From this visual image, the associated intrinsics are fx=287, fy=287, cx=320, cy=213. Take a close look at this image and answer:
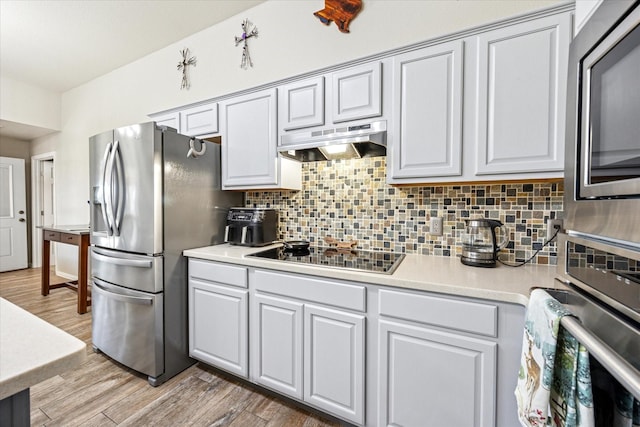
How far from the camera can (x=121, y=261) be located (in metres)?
2.02

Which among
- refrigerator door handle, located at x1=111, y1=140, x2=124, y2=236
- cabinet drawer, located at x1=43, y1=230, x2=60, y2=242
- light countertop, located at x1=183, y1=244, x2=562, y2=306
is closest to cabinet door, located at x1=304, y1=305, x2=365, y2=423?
light countertop, located at x1=183, y1=244, x2=562, y2=306

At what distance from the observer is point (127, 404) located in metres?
1.74

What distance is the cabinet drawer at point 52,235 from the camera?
3.38m

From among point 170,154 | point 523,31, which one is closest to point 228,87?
point 170,154

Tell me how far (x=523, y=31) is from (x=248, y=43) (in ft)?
6.98

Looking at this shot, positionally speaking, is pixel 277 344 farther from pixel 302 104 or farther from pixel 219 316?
pixel 302 104

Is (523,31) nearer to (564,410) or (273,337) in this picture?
(564,410)

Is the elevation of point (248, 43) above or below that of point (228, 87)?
above

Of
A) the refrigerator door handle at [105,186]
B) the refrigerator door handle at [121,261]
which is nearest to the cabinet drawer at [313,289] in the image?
the refrigerator door handle at [121,261]

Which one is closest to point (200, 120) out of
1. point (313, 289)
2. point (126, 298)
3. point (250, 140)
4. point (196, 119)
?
point (196, 119)

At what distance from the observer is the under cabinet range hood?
167 centimetres

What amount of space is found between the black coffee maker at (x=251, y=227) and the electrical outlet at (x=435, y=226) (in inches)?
46.5

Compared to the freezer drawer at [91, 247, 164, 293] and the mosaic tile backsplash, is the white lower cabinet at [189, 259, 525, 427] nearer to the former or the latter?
the freezer drawer at [91, 247, 164, 293]

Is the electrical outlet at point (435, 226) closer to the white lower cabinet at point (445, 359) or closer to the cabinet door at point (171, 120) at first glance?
the white lower cabinet at point (445, 359)
